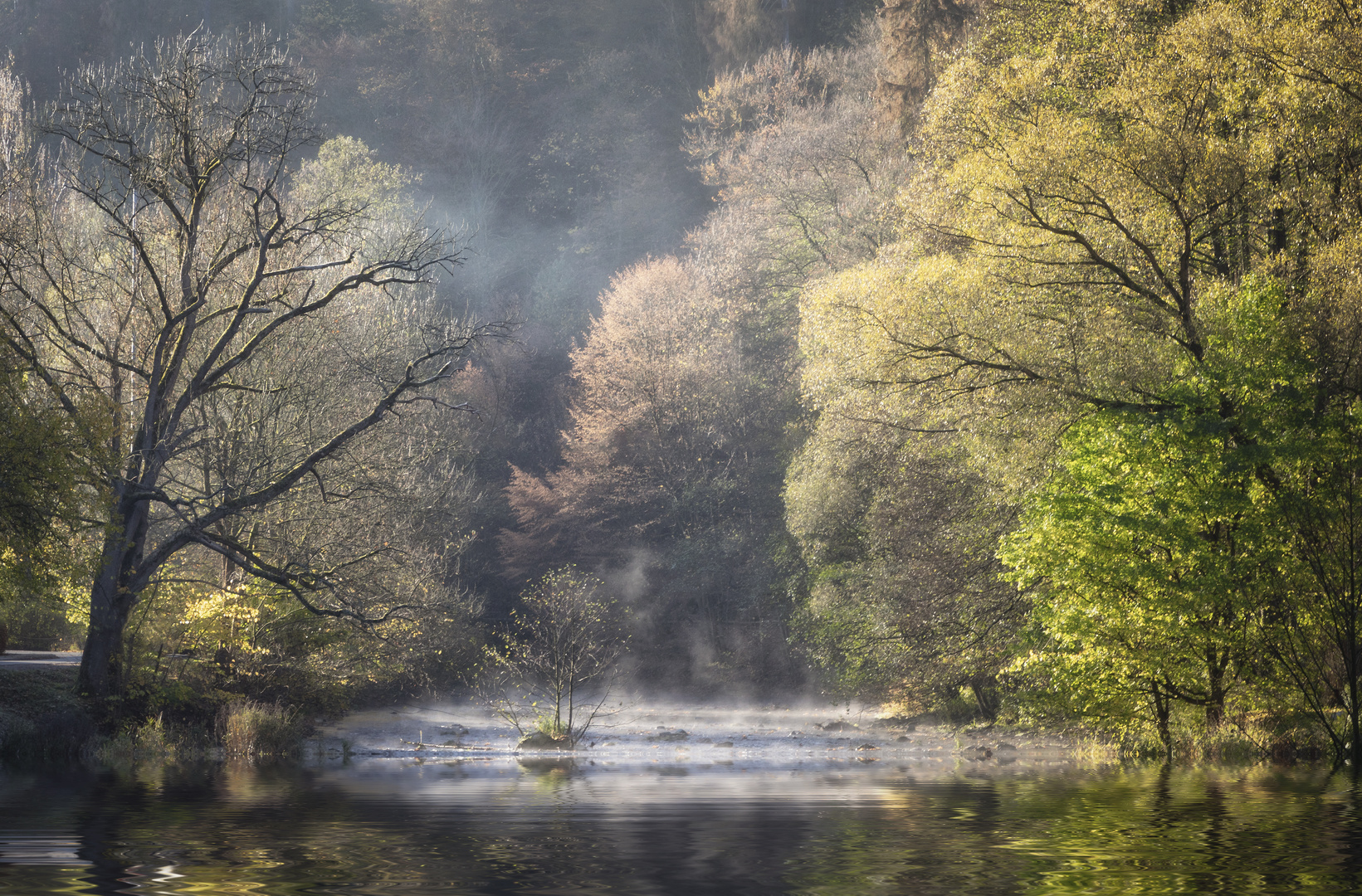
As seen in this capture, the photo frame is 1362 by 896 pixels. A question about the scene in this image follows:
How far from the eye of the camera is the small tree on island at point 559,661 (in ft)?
72.8

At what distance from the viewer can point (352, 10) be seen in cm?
5662

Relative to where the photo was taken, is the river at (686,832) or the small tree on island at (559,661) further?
the small tree on island at (559,661)

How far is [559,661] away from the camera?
2170 cm

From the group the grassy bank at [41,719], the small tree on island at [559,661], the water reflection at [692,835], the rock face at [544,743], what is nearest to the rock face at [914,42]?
the small tree on island at [559,661]

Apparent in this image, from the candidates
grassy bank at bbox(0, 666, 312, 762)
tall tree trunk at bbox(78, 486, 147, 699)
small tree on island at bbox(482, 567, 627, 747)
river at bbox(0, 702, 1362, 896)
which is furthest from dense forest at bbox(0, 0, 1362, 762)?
river at bbox(0, 702, 1362, 896)

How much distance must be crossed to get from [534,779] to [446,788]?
1742 mm

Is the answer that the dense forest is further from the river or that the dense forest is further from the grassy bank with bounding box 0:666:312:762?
the river

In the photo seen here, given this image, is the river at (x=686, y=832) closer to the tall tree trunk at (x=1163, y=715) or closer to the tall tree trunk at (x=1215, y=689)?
the tall tree trunk at (x=1163, y=715)

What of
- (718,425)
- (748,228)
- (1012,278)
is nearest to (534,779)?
(1012,278)

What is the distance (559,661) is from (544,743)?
154 cm

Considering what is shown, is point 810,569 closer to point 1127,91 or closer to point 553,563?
point 553,563

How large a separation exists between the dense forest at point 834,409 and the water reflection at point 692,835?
149 inches

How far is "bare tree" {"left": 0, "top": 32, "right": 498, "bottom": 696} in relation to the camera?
63.9 ft

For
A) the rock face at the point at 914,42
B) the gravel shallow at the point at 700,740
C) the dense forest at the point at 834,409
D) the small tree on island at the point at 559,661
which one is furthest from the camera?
the rock face at the point at 914,42
